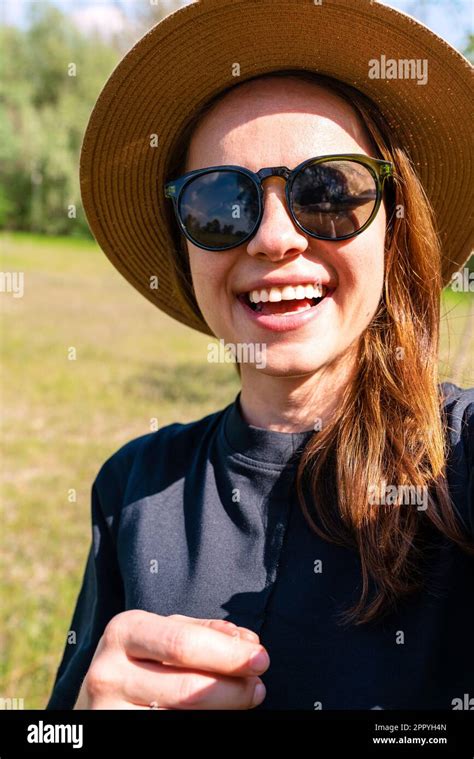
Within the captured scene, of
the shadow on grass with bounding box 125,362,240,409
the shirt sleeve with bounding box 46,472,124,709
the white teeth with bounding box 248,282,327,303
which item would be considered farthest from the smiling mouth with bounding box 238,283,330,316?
the shadow on grass with bounding box 125,362,240,409

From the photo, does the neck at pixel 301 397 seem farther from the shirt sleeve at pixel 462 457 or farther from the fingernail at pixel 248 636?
the fingernail at pixel 248 636

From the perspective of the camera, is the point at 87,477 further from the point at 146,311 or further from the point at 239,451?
the point at 146,311

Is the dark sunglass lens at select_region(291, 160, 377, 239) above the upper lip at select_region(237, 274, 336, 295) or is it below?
above

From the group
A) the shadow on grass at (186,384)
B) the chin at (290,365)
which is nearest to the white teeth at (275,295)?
the chin at (290,365)

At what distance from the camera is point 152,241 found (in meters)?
2.20

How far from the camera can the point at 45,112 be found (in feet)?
136

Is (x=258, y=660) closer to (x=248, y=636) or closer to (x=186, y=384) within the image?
(x=248, y=636)

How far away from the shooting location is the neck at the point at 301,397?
1.76 metres

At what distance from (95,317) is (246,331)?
1697 cm

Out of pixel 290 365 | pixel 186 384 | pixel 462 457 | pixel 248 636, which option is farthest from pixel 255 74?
pixel 186 384

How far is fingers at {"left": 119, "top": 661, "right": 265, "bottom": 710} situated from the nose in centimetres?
80

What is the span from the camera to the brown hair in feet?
4.96

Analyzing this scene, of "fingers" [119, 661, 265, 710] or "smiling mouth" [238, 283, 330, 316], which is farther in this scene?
"smiling mouth" [238, 283, 330, 316]

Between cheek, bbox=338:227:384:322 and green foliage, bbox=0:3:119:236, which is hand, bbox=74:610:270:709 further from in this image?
green foliage, bbox=0:3:119:236
